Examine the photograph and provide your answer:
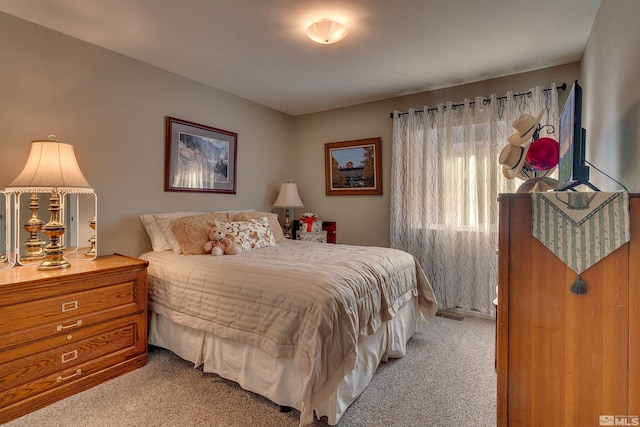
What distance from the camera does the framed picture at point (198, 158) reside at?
304cm

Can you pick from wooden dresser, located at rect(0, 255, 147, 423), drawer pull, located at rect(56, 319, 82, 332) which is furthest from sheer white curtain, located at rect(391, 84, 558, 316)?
drawer pull, located at rect(56, 319, 82, 332)

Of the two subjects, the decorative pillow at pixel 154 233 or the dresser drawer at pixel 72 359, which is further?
the decorative pillow at pixel 154 233

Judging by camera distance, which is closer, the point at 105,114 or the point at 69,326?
the point at 69,326

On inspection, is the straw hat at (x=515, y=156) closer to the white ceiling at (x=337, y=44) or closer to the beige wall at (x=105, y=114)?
the white ceiling at (x=337, y=44)

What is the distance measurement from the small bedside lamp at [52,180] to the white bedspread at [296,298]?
2.05 feet

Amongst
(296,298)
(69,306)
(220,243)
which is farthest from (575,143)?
(69,306)

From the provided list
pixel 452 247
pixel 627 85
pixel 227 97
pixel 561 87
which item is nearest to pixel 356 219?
pixel 452 247

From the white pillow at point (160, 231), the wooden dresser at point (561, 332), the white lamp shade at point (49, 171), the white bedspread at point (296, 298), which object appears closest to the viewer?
the wooden dresser at point (561, 332)

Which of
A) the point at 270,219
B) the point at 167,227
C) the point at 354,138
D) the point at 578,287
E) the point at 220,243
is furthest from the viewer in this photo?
the point at 354,138

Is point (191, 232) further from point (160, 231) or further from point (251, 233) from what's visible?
point (251, 233)

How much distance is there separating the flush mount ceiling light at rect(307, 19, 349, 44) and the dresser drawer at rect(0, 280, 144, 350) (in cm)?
220

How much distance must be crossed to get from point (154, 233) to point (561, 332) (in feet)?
9.39

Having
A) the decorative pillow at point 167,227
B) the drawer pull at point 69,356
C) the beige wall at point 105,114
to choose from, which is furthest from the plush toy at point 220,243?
the drawer pull at point 69,356

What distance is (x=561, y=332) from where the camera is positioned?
1.08 m
